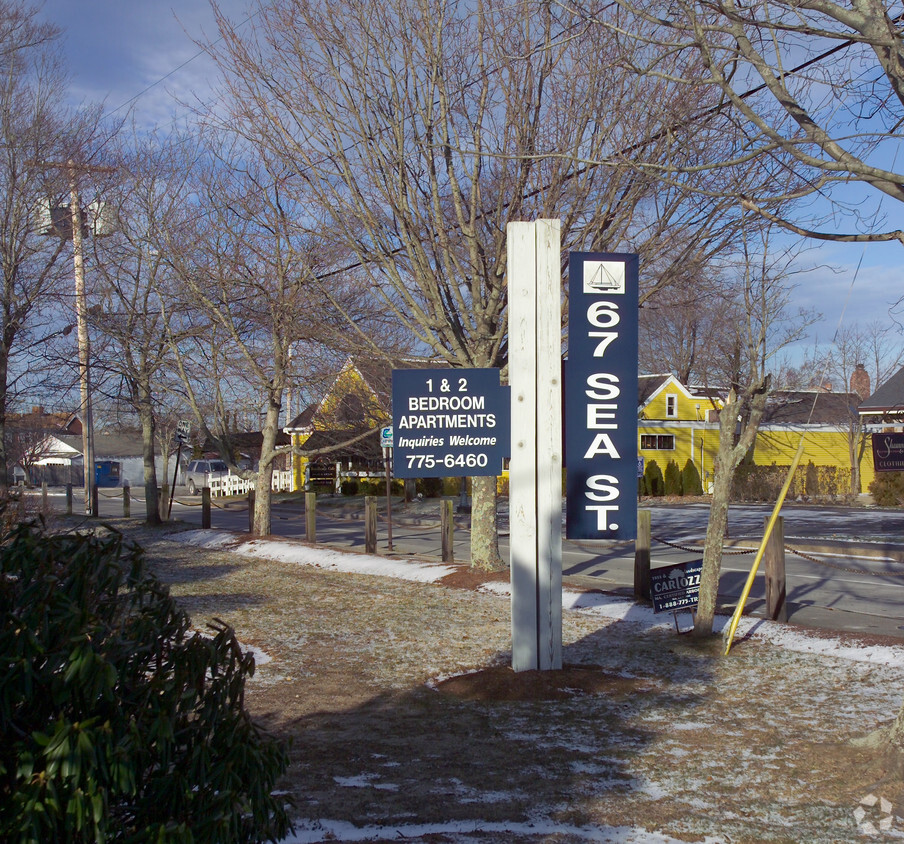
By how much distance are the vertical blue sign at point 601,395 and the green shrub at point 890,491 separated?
2491cm

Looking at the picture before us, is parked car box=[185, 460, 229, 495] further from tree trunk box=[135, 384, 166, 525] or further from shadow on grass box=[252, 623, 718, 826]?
shadow on grass box=[252, 623, 718, 826]

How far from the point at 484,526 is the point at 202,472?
46.6m

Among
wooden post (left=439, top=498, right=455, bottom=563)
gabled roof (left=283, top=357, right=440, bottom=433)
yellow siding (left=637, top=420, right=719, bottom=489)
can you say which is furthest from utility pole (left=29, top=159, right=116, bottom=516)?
yellow siding (left=637, top=420, right=719, bottom=489)

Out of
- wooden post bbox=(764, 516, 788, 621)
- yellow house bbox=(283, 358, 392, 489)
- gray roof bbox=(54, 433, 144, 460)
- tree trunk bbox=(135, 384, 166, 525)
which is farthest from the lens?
gray roof bbox=(54, 433, 144, 460)

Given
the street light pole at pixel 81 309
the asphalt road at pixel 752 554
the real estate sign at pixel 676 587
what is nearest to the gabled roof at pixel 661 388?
the asphalt road at pixel 752 554

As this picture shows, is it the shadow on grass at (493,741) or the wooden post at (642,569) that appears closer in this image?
the shadow on grass at (493,741)

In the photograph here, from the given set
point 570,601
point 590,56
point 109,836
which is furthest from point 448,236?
point 109,836

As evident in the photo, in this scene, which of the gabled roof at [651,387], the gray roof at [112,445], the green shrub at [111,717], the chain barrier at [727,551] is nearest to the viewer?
the green shrub at [111,717]

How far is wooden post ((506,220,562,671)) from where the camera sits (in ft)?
24.0

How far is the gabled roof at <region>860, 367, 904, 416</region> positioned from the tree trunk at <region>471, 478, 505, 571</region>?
2404 centimetres

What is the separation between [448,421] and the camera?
7.78 metres

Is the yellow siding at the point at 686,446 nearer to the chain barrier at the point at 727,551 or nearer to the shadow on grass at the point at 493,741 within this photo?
the chain barrier at the point at 727,551

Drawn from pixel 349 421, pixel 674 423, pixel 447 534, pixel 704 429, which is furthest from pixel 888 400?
pixel 447 534

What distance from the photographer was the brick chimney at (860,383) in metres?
43.8
